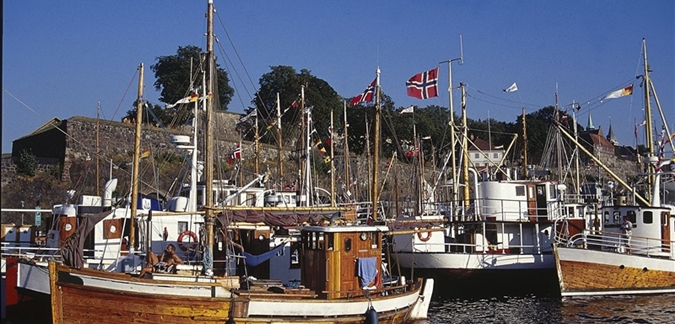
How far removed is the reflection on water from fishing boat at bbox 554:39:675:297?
0.56 m

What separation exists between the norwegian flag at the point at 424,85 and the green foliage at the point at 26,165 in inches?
1040

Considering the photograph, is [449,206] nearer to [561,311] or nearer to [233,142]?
[561,311]

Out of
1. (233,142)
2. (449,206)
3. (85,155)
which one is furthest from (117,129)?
(449,206)

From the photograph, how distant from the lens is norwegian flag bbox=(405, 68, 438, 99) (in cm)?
3338

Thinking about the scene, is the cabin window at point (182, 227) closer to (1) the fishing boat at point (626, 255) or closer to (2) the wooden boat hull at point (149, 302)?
(2) the wooden boat hull at point (149, 302)

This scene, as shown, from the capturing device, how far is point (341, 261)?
68.2 ft

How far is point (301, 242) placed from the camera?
21.8 m

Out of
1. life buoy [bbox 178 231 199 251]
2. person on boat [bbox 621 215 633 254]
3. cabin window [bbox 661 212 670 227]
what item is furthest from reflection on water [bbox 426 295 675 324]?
life buoy [bbox 178 231 199 251]

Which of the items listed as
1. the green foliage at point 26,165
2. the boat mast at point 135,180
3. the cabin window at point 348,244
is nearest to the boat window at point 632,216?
the cabin window at point 348,244

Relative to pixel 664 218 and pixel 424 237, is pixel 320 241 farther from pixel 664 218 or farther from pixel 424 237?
pixel 664 218

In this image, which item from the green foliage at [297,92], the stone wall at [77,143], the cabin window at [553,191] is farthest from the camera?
the green foliage at [297,92]

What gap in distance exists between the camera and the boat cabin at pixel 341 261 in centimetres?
2067

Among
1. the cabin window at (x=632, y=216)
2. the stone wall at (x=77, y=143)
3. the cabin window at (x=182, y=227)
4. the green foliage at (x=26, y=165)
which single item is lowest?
the cabin window at (x=182, y=227)

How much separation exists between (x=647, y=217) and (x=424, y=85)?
437 inches
